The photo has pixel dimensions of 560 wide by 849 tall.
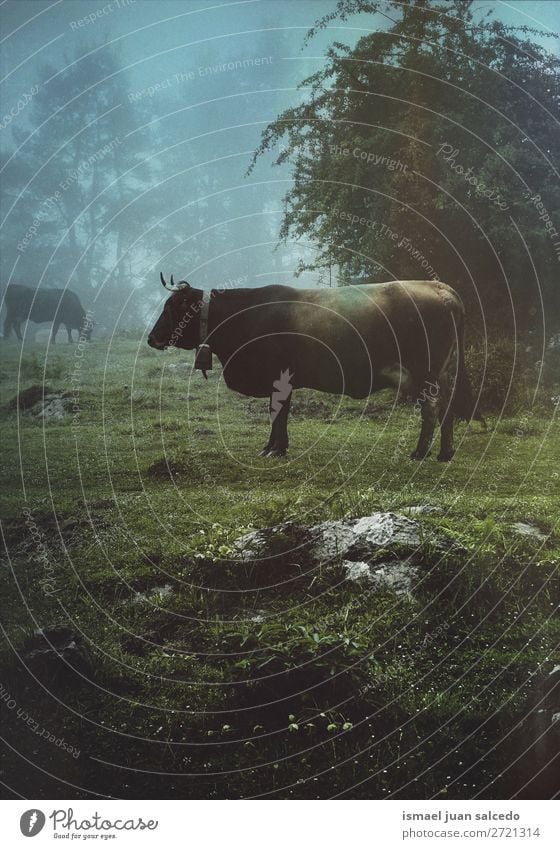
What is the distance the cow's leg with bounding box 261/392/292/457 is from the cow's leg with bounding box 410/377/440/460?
1.01 meters

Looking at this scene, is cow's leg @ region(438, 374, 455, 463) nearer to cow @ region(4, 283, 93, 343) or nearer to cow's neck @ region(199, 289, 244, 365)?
cow's neck @ region(199, 289, 244, 365)

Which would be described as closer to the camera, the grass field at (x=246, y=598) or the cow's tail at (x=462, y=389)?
the grass field at (x=246, y=598)

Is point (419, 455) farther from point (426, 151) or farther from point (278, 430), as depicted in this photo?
point (426, 151)

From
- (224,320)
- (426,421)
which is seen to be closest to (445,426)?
(426,421)

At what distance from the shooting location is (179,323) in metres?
6.04

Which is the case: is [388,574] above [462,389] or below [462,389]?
below

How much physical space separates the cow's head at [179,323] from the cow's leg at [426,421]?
1867 millimetres

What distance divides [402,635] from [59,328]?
3.53 metres

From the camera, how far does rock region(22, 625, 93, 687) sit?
504 centimetres

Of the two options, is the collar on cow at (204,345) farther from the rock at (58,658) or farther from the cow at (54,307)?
the rock at (58,658)

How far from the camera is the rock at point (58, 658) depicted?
16.5ft

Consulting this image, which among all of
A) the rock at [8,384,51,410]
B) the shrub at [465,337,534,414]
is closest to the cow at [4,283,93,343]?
the rock at [8,384,51,410]
